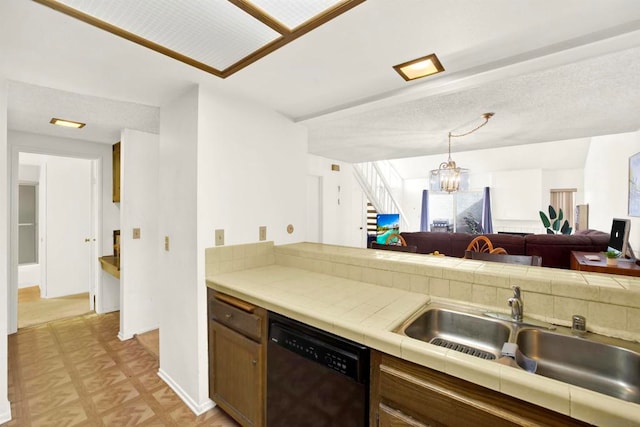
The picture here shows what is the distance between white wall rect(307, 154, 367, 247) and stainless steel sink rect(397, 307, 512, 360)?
146 inches

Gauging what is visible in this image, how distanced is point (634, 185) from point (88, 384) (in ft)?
17.7

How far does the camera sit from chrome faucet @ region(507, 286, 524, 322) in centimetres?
A: 130

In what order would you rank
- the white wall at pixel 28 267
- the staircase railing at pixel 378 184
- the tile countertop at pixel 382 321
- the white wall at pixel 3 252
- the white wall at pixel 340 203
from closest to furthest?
the tile countertop at pixel 382 321 → the white wall at pixel 3 252 → the white wall at pixel 28 267 → the white wall at pixel 340 203 → the staircase railing at pixel 378 184

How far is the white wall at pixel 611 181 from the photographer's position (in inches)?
132

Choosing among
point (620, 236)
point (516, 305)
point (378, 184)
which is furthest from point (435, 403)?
point (378, 184)

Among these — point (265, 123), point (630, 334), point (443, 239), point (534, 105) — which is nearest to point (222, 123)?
point (265, 123)

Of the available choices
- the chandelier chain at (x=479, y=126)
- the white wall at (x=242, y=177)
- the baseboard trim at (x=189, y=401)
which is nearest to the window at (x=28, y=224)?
the baseboard trim at (x=189, y=401)

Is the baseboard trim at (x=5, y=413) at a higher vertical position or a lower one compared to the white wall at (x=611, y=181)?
lower

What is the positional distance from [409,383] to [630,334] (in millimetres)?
898

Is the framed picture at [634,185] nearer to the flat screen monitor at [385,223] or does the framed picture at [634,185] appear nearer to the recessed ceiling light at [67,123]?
the flat screen monitor at [385,223]

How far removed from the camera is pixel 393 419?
3.53 feet

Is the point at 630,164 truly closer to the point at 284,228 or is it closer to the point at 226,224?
the point at 284,228

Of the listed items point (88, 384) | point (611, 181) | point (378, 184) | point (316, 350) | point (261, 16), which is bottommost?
point (88, 384)

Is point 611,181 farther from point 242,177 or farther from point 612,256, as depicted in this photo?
point 242,177
